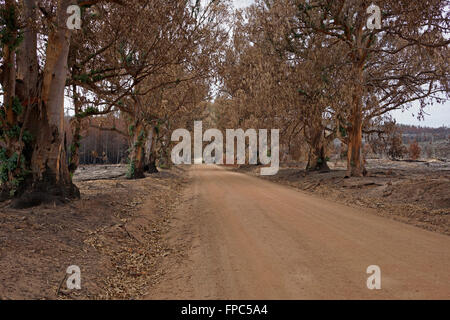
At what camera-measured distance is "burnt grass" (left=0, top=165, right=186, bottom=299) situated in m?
4.27

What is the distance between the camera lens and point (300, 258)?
17.7 ft

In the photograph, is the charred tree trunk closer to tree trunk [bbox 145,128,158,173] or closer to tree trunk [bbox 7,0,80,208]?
tree trunk [bbox 7,0,80,208]

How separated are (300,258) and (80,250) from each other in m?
3.94

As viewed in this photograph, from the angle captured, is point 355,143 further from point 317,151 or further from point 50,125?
point 50,125

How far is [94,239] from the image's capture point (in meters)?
6.39

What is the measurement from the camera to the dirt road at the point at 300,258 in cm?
414

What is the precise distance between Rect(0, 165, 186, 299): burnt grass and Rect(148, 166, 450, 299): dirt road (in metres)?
0.54

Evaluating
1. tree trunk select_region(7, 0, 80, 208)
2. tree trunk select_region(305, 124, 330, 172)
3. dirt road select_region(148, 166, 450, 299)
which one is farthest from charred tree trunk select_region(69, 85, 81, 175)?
tree trunk select_region(305, 124, 330, 172)

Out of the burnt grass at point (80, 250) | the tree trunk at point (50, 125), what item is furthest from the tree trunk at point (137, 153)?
the tree trunk at point (50, 125)

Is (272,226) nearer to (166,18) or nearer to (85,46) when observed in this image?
(166,18)

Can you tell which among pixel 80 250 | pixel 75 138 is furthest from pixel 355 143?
pixel 80 250

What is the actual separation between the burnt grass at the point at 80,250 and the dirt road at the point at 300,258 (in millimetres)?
540

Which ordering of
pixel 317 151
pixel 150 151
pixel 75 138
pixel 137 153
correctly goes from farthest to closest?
1. pixel 150 151
2. pixel 317 151
3. pixel 137 153
4. pixel 75 138

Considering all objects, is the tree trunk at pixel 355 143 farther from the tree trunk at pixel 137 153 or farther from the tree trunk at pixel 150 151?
the tree trunk at pixel 150 151
